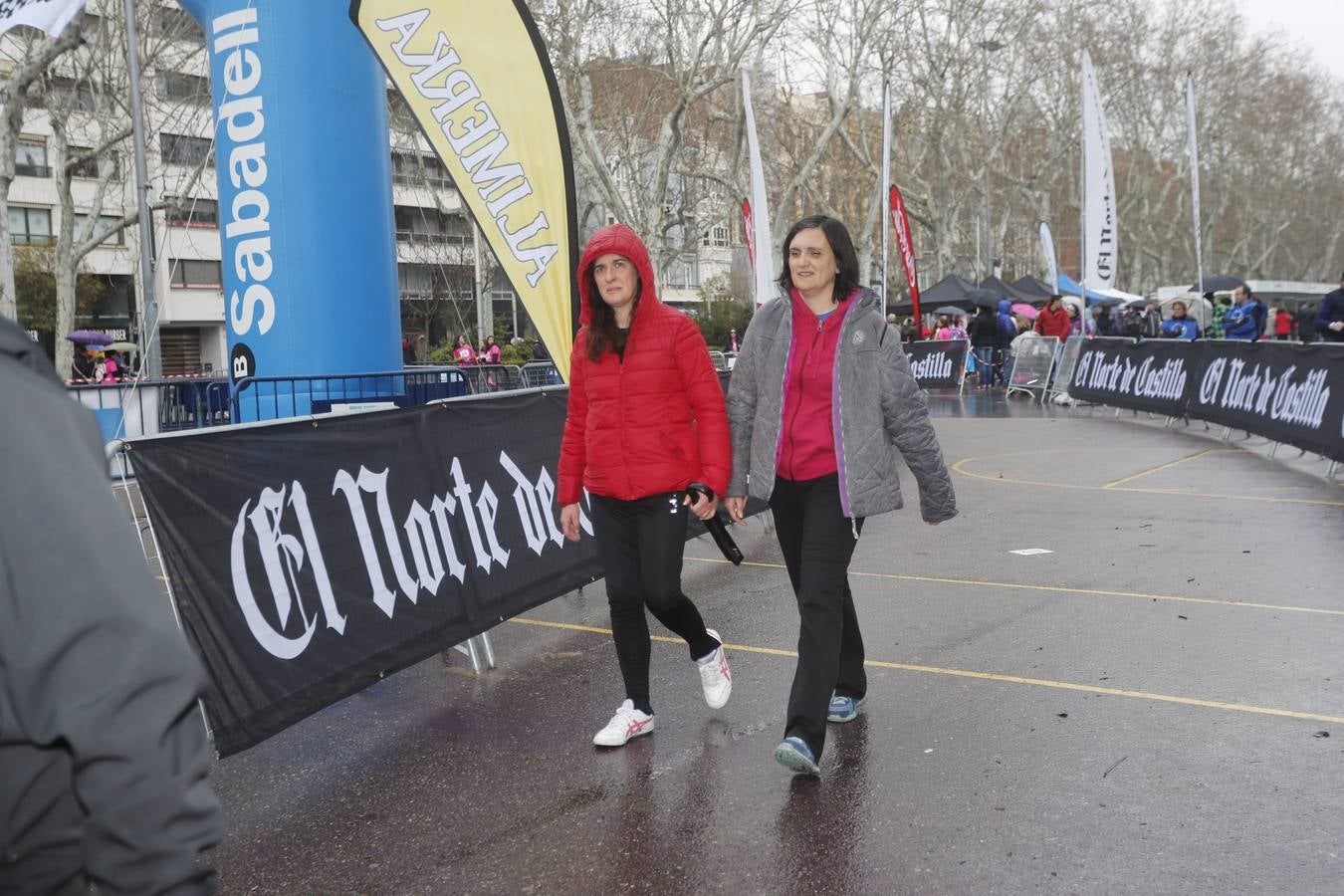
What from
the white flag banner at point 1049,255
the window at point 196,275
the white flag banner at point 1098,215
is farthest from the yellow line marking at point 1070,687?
the window at point 196,275

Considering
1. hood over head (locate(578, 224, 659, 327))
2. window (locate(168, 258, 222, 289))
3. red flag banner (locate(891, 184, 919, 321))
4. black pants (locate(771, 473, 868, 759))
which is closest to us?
black pants (locate(771, 473, 868, 759))

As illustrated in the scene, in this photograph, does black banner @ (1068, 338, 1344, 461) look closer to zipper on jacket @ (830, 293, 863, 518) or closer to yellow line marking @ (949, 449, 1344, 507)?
yellow line marking @ (949, 449, 1344, 507)

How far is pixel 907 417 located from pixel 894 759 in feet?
4.10

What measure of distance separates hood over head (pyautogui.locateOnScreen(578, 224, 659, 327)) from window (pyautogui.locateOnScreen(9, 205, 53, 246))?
53981mm

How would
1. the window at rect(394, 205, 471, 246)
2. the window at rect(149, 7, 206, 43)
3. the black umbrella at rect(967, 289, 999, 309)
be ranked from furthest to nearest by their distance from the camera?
1. the window at rect(394, 205, 471, 246)
2. the black umbrella at rect(967, 289, 999, 309)
3. the window at rect(149, 7, 206, 43)

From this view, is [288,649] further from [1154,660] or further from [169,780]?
[1154,660]

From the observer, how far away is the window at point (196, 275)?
2223 inches

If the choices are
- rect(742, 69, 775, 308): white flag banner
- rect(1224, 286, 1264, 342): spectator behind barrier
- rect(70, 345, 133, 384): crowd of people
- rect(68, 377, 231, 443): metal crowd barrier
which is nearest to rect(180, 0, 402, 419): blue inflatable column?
rect(68, 377, 231, 443): metal crowd barrier

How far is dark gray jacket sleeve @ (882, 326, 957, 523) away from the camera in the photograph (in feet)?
13.8

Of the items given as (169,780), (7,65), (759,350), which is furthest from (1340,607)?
(7,65)

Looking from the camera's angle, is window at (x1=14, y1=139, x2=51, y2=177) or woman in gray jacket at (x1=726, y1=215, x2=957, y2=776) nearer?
woman in gray jacket at (x1=726, y1=215, x2=957, y2=776)

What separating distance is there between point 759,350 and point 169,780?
325cm

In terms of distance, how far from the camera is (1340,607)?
629 centimetres

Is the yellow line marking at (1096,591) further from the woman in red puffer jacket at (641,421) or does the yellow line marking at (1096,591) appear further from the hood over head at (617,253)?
the hood over head at (617,253)
